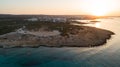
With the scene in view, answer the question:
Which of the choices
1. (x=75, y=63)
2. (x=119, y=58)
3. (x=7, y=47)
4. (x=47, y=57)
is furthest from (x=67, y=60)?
(x=7, y=47)

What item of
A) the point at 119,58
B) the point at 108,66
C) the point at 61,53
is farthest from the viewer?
the point at 61,53

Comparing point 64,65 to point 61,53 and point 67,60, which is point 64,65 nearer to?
point 67,60

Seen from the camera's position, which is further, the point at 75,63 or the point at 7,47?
the point at 7,47

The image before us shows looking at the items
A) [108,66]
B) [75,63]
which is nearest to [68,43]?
[75,63]

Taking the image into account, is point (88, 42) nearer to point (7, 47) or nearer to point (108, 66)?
point (108, 66)

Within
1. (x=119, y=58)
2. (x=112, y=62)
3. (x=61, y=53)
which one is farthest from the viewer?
(x=61, y=53)

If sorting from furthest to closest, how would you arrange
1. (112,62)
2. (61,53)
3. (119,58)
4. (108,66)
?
(61,53)
(119,58)
(112,62)
(108,66)
